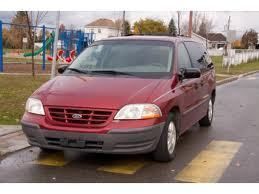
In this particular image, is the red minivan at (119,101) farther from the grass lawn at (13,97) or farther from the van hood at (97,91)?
the grass lawn at (13,97)

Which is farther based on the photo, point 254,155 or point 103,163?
point 254,155

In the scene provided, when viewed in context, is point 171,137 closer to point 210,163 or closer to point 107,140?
point 210,163

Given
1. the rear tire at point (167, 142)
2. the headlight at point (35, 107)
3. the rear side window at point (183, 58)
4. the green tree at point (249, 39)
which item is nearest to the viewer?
the headlight at point (35, 107)

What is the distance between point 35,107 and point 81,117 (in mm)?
727

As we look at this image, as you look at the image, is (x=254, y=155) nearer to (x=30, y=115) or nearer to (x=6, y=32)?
(x=30, y=115)

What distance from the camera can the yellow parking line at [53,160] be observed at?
6.01 metres

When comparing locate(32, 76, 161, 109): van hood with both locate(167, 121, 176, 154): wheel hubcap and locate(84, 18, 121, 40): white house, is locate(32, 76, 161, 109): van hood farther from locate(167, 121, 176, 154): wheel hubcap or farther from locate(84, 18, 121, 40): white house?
locate(84, 18, 121, 40): white house

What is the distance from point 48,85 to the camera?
6.21m

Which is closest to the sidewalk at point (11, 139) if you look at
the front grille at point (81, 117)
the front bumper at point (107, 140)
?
the front bumper at point (107, 140)

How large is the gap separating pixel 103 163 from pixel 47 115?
3.32 feet

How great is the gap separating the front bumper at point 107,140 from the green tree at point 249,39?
3401 inches

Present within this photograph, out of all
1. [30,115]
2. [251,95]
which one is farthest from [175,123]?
[251,95]

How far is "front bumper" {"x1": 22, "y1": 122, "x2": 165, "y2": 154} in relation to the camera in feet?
17.8

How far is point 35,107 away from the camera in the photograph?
19.2 ft
